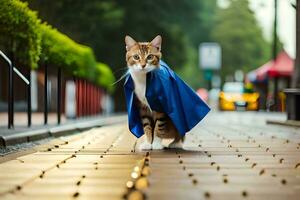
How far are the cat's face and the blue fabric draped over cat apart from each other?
0.13 metres

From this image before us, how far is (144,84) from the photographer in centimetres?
897

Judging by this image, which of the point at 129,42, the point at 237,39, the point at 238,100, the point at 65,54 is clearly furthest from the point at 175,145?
the point at 237,39

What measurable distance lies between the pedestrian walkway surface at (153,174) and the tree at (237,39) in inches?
2926

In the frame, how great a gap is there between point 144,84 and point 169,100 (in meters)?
0.39

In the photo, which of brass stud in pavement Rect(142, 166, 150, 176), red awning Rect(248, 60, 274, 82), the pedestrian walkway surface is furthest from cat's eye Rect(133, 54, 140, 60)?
red awning Rect(248, 60, 274, 82)

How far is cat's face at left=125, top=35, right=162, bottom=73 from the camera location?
887cm

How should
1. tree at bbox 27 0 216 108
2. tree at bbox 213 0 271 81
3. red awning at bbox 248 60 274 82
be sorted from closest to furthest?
tree at bbox 27 0 216 108
red awning at bbox 248 60 274 82
tree at bbox 213 0 271 81

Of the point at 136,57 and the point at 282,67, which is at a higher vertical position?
the point at 282,67

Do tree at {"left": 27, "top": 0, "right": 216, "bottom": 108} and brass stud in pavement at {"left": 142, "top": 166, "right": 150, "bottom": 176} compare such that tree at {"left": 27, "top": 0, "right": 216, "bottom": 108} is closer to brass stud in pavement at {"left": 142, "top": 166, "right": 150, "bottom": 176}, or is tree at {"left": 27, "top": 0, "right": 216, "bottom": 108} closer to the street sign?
the street sign

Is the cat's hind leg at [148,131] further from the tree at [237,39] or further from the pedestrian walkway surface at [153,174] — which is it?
the tree at [237,39]

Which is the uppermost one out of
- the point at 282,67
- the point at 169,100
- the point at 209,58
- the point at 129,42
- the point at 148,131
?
the point at 209,58

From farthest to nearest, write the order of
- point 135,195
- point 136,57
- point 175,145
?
point 175,145 < point 136,57 < point 135,195

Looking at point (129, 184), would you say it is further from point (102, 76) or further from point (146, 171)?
point (102, 76)

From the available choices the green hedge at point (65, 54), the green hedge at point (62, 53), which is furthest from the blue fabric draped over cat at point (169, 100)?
the green hedge at point (62, 53)
